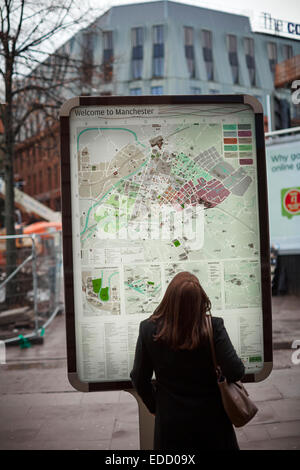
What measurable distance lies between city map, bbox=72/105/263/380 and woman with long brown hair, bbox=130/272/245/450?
58cm

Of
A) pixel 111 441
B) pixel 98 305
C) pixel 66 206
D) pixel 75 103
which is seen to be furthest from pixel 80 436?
pixel 75 103

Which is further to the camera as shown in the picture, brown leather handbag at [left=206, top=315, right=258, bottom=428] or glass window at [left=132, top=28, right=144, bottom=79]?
glass window at [left=132, top=28, right=144, bottom=79]

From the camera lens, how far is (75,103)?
319 cm

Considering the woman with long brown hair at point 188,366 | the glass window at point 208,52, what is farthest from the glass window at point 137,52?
the woman with long brown hair at point 188,366

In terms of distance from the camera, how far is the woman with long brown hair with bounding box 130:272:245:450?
2584 mm

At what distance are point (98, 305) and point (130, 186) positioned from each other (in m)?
0.78

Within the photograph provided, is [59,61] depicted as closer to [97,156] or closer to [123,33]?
[97,156]

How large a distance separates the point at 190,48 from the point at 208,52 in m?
1.82

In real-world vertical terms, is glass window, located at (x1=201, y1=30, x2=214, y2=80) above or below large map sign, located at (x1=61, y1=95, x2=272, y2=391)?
above

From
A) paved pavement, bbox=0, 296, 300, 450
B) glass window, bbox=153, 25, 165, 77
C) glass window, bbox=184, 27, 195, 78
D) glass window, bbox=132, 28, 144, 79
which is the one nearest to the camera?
paved pavement, bbox=0, 296, 300, 450

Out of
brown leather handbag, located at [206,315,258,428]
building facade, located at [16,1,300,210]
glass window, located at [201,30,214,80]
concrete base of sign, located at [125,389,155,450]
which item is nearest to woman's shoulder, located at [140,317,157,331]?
brown leather handbag, located at [206,315,258,428]

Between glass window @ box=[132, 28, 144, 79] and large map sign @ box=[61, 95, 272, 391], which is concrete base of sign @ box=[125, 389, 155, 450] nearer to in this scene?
large map sign @ box=[61, 95, 272, 391]

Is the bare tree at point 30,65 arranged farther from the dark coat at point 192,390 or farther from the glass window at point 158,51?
the glass window at point 158,51

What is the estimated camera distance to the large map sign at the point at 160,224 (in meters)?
3.26
